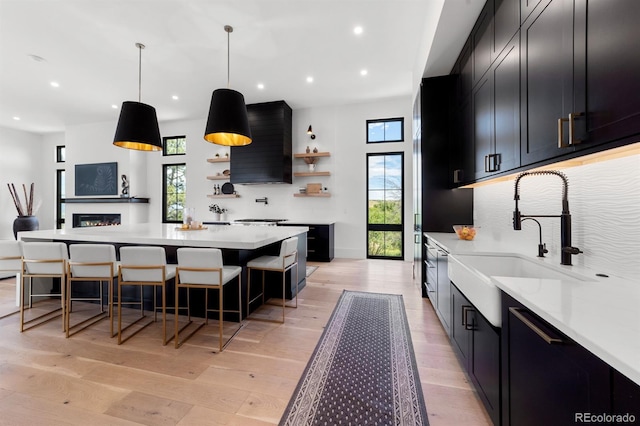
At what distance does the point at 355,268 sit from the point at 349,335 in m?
2.57

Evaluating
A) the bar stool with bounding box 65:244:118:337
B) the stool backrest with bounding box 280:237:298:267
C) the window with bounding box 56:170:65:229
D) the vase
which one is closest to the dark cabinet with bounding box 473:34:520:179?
the stool backrest with bounding box 280:237:298:267

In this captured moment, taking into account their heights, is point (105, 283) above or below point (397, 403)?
above

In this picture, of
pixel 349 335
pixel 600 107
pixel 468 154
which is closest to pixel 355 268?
pixel 349 335

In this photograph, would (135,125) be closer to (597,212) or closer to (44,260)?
(44,260)

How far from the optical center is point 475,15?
2.36 metres

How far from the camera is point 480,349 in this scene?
4.85 ft

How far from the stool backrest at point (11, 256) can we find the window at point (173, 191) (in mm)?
4568

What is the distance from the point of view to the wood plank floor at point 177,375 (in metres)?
1.52

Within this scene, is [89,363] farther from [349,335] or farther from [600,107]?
[600,107]

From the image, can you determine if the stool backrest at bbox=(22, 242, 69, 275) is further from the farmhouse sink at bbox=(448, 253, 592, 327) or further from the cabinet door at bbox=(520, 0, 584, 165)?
the cabinet door at bbox=(520, 0, 584, 165)

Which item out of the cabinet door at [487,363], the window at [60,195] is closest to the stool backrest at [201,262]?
the cabinet door at [487,363]

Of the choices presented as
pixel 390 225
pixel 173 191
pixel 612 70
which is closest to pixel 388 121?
pixel 390 225

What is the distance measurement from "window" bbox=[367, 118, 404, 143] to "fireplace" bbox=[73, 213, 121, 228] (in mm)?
6976

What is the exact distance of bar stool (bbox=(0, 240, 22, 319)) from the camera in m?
2.66
